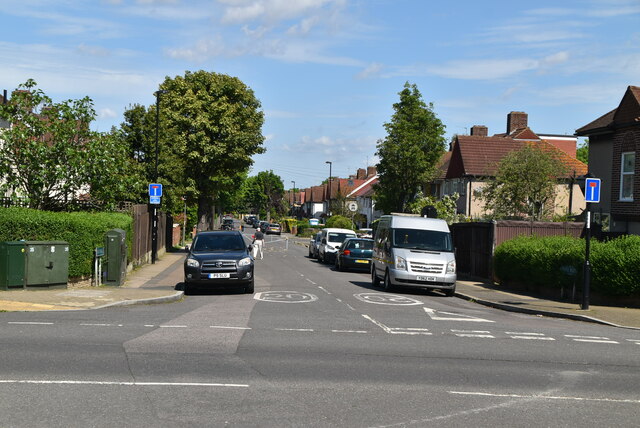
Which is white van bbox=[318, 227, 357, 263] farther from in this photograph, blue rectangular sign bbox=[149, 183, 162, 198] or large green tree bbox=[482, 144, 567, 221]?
blue rectangular sign bbox=[149, 183, 162, 198]

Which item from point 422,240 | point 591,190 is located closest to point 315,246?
point 422,240

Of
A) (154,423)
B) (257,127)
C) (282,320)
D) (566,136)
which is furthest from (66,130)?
(566,136)

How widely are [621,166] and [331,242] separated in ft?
52.3

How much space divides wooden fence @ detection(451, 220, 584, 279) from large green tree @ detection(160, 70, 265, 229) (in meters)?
25.2

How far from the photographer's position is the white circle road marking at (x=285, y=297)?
18.3 meters

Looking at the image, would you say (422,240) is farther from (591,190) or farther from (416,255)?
(591,190)

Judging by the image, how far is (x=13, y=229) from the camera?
1767 cm

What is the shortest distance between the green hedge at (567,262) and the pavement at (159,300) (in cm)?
55

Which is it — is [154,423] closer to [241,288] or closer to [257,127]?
[241,288]

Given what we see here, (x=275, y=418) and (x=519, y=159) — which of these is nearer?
(x=275, y=418)

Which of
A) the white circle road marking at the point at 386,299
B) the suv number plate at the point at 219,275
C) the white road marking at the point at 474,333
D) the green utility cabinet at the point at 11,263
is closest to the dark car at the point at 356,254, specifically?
the white circle road marking at the point at 386,299

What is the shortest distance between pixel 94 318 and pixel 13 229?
215 inches

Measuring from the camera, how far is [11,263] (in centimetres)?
1708

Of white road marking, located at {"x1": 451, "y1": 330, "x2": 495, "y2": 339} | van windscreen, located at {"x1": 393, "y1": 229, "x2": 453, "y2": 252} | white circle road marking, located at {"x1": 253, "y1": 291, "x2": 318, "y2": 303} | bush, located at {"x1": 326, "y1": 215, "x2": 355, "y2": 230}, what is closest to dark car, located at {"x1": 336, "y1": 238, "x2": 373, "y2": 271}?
van windscreen, located at {"x1": 393, "y1": 229, "x2": 453, "y2": 252}
